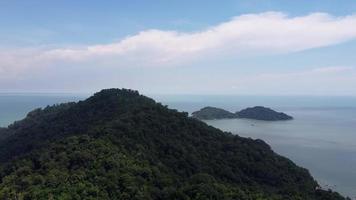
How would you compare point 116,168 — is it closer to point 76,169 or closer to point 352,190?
point 76,169

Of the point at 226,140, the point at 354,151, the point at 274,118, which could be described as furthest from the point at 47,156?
the point at 274,118

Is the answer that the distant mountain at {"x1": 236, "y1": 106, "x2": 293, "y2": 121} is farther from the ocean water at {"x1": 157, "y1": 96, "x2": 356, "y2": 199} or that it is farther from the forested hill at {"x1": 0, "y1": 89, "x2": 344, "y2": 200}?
the forested hill at {"x1": 0, "y1": 89, "x2": 344, "y2": 200}

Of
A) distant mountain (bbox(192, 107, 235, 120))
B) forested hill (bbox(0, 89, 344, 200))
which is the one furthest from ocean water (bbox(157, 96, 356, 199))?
forested hill (bbox(0, 89, 344, 200))

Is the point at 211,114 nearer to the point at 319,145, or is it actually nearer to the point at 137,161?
the point at 319,145

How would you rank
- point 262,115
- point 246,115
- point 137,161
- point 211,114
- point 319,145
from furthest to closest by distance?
1. point 246,115
2. point 262,115
3. point 211,114
4. point 319,145
5. point 137,161

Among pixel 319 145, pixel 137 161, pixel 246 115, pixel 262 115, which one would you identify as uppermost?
pixel 137 161

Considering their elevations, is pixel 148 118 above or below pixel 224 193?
above

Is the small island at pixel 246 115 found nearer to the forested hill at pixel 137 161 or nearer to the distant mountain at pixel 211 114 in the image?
the distant mountain at pixel 211 114

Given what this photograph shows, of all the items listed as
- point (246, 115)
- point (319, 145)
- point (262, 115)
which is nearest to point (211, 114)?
point (246, 115)

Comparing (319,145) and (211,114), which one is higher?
(211,114)
